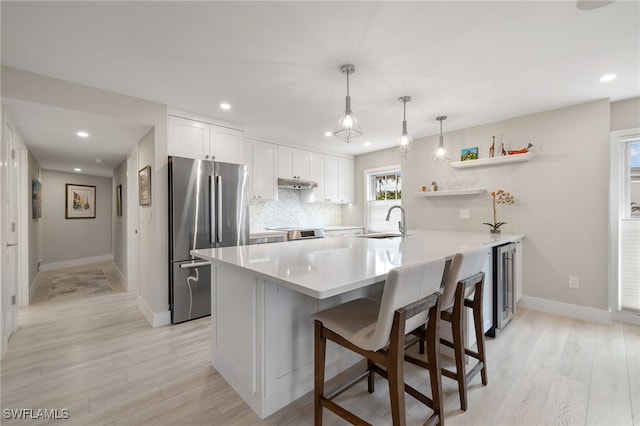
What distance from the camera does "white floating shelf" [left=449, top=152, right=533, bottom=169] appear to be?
3.28 metres

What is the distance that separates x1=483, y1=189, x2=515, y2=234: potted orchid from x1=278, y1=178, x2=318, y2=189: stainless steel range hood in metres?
2.72

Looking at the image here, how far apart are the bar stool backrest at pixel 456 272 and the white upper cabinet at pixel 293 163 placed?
3417 millimetres

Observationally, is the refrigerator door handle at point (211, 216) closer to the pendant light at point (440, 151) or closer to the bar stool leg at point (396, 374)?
the bar stool leg at point (396, 374)

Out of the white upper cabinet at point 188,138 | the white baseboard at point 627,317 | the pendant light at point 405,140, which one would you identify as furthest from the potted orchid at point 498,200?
the white upper cabinet at point 188,138

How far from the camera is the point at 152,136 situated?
3039 millimetres

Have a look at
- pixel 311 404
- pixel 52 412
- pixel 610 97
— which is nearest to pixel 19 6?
pixel 52 412

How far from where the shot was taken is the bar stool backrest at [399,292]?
43.6 inches

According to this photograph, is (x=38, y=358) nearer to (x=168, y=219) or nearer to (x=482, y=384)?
(x=168, y=219)

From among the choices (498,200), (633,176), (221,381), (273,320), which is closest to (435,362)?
(273,320)

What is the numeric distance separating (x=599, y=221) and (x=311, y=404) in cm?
344

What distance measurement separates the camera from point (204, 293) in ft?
10.3

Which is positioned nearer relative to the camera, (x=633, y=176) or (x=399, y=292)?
(x=399, y=292)

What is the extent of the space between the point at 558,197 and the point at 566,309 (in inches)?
49.6

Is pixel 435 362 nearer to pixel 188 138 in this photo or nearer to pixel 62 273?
pixel 188 138
